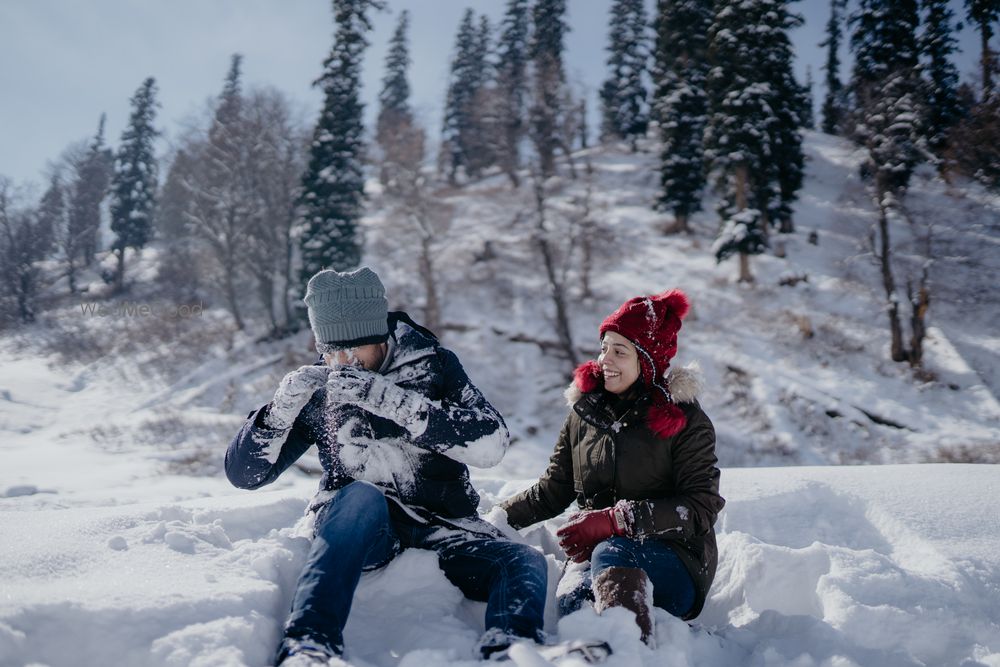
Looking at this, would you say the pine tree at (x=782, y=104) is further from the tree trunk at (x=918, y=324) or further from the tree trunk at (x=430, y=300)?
the tree trunk at (x=430, y=300)

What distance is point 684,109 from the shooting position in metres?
25.7

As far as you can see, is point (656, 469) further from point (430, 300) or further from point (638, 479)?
point (430, 300)

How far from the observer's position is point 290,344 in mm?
23000

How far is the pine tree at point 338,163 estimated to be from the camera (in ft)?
74.2

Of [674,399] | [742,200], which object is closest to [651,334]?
[674,399]

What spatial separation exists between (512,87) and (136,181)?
24839mm

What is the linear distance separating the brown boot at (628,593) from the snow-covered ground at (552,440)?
11 cm

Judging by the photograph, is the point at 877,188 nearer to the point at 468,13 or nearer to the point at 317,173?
the point at 317,173

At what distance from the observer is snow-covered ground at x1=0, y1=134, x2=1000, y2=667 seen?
2.24 metres

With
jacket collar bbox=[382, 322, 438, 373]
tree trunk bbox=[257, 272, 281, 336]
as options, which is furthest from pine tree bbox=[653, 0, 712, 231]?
jacket collar bbox=[382, 322, 438, 373]

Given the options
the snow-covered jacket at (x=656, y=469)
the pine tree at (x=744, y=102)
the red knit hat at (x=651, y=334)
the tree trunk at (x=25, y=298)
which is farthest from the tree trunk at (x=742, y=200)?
the tree trunk at (x=25, y=298)

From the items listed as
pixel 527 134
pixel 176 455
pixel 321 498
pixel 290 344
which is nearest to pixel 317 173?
pixel 290 344

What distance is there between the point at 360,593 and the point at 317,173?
930 inches

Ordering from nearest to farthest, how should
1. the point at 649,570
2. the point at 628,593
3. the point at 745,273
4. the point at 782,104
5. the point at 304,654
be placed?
1. the point at 304,654
2. the point at 628,593
3. the point at 649,570
4. the point at 745,273
5. the point at 782,104
